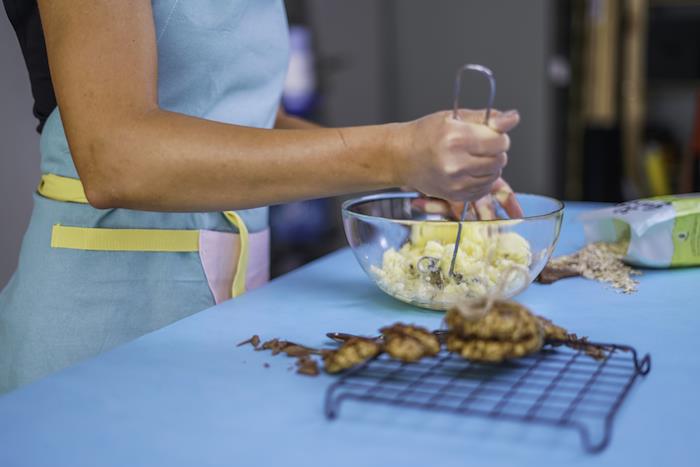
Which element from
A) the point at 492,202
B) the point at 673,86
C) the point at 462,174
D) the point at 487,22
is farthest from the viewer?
the point at 673,86

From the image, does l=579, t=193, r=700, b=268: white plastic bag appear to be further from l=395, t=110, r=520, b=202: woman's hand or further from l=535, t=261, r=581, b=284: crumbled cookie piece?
l=395, t=110, r=520, b=202: woman's hand

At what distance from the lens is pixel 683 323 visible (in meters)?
0.94

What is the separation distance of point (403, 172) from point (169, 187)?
0.25 meters

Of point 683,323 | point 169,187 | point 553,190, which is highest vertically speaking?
point 169,187

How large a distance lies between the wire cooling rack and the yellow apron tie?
0.44m

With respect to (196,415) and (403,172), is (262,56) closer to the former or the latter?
(403,172)

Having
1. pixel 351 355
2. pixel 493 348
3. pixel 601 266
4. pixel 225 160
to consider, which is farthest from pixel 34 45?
pixel 601 266

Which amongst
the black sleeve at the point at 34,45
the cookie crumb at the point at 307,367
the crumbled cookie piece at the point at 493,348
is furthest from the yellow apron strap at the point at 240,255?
the crumbled cookie piece at the point at 493,348

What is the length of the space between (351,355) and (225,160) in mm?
245

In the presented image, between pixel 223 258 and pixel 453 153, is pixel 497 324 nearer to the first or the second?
pixel 453 153

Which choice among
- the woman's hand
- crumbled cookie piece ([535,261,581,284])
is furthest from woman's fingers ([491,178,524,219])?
the woman's hand

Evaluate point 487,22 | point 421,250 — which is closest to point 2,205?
point 421,250

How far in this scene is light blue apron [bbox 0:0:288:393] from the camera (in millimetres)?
1090

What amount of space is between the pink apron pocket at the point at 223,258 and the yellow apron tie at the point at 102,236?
0.06 feet
